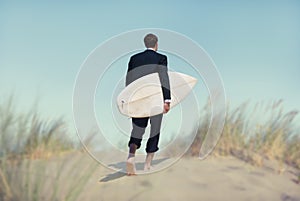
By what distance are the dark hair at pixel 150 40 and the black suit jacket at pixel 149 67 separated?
127mm

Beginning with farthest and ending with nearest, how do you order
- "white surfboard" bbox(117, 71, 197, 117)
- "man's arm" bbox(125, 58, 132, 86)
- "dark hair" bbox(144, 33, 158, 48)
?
1. "dark hair" bbox(144, 33, 158, 48)
2. "man's arm" bbox(125, 58, 132, 86)
3. "white surfboard" bbox(117, 71, 197, 117)

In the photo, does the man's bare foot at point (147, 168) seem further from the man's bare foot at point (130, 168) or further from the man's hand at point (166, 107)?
the man's hand at point (166, 107)

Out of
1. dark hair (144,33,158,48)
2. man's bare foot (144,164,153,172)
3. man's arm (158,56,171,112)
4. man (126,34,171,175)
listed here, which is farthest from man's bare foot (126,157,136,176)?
dark hair (144,33,158,48)

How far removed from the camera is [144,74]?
4566 mm

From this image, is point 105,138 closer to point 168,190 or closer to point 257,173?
point 168,190

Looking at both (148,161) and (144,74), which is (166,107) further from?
(148,161)

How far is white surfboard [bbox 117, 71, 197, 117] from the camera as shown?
4.51 meters

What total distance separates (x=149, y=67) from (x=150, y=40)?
15.3 inches

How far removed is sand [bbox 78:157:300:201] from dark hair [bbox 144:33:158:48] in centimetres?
118

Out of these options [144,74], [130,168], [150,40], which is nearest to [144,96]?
[144,74]

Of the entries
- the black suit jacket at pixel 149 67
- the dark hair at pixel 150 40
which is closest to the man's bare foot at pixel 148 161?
the black suit jacket at pixel 149 67

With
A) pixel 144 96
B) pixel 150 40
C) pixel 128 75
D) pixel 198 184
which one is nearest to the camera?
pixel 144 96

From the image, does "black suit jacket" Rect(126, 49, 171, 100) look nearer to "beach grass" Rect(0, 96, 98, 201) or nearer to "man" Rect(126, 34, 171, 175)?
"man" Rect(126, 34, 171, 175)

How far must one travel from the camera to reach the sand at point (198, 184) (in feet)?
15.9
